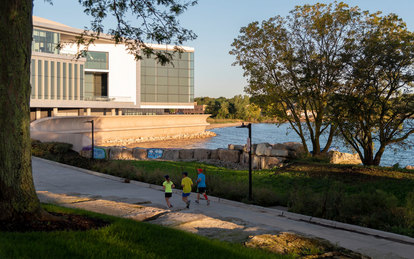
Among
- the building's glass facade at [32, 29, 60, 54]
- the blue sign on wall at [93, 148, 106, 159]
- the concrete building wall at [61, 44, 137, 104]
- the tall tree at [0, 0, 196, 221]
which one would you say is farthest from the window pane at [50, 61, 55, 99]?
the tall tree at [0, 0, 196, 221]

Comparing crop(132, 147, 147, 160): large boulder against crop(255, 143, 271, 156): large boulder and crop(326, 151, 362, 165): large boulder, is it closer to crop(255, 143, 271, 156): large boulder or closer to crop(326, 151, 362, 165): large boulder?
crop(255, 143, 271, 156): large boulder

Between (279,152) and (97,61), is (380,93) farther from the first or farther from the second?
(97,61)

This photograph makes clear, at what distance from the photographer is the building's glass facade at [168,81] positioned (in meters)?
92.3

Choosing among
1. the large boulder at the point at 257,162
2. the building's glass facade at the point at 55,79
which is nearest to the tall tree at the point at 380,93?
the large boulder at the point at 257,162

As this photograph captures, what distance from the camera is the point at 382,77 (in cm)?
2377

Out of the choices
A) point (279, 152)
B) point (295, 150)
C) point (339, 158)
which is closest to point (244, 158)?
point (279, 152)

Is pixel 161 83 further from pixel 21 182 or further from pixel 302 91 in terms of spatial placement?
pixel 21 182

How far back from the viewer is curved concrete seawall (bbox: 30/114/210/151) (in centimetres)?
4466

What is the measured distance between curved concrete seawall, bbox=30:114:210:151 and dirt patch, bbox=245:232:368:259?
1510 inches

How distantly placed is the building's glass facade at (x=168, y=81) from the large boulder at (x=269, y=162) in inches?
2489

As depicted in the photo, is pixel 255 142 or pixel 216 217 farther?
pixel 255 142

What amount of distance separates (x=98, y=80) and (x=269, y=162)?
215 feet

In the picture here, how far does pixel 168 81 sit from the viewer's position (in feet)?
313

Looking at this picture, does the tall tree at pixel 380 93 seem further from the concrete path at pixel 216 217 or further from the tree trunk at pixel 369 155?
the concrete path at pixel 216 217
